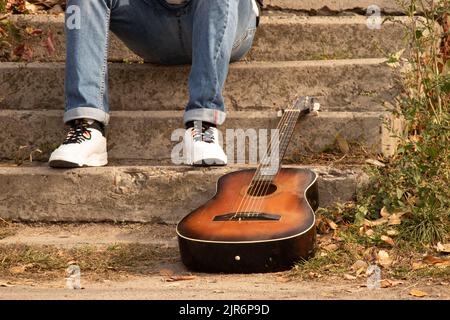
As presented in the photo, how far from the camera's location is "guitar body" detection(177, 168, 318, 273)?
313 cm

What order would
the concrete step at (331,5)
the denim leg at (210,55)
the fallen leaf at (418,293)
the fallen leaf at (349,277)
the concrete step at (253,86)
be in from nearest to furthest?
1. the fallen leaf at (418,293)
2. the fallen leaf at (349,277)
3. the denim leg at (210,55)
4. the concrete step at (253,86)
5. the concrete step at (331,5)

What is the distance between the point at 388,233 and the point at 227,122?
1.02 m

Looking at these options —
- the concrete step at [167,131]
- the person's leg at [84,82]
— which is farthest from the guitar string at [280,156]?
the person's leg at [84,82]

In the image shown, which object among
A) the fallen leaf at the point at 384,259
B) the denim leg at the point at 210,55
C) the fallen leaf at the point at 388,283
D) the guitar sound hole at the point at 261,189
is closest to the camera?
the fallen leaf at the point at 388,283

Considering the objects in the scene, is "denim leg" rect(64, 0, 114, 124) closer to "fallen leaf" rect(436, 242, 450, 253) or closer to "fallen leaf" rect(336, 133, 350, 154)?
"fallen leaf" rect(336, 133, 350, 154)

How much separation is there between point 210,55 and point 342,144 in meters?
0.71

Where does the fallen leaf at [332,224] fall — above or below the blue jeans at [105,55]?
below

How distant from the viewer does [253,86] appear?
4285 millimetres

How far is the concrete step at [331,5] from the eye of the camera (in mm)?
4883

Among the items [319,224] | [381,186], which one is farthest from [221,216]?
[381,186]

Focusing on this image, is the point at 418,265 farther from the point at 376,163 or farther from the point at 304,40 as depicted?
the point at 304,40

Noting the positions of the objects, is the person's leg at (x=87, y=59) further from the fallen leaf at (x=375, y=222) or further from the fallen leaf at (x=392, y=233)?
the fallen leaf at (x=392, y=233)

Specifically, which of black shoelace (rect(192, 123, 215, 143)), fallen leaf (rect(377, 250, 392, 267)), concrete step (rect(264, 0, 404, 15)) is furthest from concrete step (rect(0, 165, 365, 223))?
concrete step (rect(264, 0, 404, 15))

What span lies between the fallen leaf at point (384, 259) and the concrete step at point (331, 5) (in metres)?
1.97
